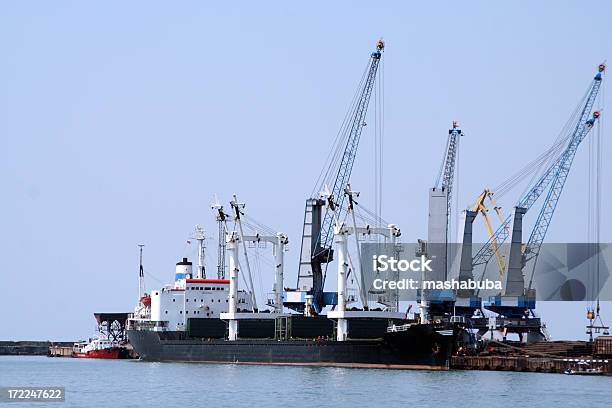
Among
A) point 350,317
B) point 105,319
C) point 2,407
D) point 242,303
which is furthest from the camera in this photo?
point 105,319

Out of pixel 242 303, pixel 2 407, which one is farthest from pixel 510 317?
pixel 2 407

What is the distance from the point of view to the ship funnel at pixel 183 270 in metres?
108

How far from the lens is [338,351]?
3511 inches

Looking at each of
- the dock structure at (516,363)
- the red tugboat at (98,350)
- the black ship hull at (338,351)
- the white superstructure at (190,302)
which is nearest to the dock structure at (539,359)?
the dock structure at (516,363)

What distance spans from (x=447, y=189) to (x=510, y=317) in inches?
560

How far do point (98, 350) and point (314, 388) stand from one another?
79481mm

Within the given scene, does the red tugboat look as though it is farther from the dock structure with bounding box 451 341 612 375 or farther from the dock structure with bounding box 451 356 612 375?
the dock structure with bounding box 451 356 612 375

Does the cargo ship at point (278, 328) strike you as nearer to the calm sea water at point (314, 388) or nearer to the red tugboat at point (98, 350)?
the calm sea water at point (314, 388)

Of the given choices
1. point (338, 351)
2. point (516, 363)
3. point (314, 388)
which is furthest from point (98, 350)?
point (314, 388)

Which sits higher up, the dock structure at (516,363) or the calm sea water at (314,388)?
the dock structure at (516,363)

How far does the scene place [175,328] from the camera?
105000 mm

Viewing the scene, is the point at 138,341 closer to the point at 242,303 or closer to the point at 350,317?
the point at 242,303

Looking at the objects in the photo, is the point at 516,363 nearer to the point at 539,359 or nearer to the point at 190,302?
the point at 539,359

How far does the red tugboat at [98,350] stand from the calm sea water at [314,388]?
47633 mm
